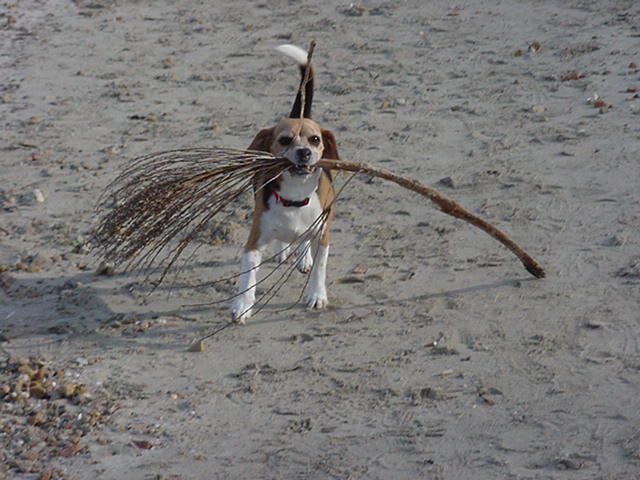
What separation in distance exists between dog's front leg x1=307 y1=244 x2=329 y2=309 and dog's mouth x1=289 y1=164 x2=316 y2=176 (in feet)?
1.84

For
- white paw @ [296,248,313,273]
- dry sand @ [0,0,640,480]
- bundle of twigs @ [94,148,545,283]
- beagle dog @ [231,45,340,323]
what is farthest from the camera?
white paw @ [296,248,313,273]

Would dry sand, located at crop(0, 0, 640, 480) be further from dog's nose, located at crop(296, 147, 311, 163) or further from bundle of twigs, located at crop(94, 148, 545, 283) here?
dog's nose, located at crop(296, 147, 311, 163)

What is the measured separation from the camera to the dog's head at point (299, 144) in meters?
5.10

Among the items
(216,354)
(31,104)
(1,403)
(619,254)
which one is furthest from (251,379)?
(31,104)

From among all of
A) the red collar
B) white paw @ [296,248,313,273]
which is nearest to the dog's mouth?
the red collar

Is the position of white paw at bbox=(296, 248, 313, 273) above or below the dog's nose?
below

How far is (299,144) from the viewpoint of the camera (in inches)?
204

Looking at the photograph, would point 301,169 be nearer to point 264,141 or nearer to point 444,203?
point 264,141

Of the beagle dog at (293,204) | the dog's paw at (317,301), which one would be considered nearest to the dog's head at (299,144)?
the beagle dog at (293,204)

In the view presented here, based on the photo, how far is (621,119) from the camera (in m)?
7.94

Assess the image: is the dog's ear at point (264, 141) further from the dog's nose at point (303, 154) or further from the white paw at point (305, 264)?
the white paw at point (305, 264)

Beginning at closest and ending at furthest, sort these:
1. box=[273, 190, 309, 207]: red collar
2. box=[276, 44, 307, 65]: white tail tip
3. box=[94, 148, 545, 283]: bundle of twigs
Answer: box=[94, 148, 545, 283]: bundle of twigs, box=[273, 190, 309, 207]: red collar, box=[276, 44, 307, 65]: white tail tip

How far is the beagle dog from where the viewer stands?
5266 millimetres

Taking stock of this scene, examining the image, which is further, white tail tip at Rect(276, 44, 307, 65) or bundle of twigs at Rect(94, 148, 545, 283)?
white tail tip at Rect(276, 44, 307, 65)
